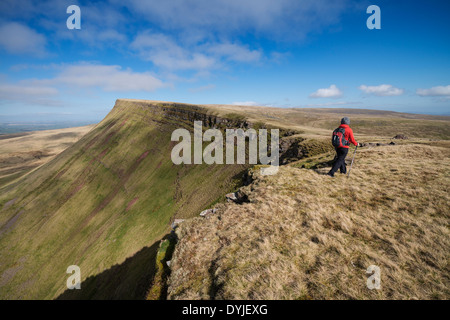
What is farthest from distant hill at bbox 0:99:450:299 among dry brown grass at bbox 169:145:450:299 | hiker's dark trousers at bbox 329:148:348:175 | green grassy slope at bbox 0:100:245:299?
hiker's dark trousers at bbox 329:148:348:175

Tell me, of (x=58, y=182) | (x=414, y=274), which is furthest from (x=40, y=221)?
(x=414, y=274)

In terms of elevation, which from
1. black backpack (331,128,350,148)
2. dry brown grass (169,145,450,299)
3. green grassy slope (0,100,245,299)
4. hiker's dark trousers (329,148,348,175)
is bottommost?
green grassy slope (0,100,245,299)

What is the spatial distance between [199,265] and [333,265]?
23.4 ft

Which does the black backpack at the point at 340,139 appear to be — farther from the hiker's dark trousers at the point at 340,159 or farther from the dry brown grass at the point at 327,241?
the dry brown grass at the point at 327,241

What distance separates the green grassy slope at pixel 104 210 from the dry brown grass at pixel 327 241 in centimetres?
1139

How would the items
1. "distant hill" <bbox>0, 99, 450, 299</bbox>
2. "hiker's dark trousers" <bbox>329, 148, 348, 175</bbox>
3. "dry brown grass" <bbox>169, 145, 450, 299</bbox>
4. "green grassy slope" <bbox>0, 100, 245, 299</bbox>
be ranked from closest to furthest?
"dry brown grass" <bbox>169, 145, 450, 299</bbox> → "distant hill" <bbox>0, 99, 450, 299</bbox> → "hiker's dark trousers" <bbox>329, 148, 348, 175</bbox> → "green grassy slope" <bbox>0, 100, 245, 299</bbox>

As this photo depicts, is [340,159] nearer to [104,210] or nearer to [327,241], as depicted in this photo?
A: [327,241]

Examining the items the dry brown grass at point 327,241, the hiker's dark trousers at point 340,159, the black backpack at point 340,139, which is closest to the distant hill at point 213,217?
the dry brown grass at point 327,241

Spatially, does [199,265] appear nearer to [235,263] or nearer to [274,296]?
[235,263]

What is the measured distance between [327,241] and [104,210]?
70250 millimetres

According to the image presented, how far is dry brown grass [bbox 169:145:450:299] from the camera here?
7625 millimetres

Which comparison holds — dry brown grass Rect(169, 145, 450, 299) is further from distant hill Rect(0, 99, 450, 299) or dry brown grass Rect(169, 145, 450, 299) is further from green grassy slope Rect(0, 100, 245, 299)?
green grassy slope Rect(0, 100, 245, 299)

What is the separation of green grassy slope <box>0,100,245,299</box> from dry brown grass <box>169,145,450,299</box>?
1139 cm
